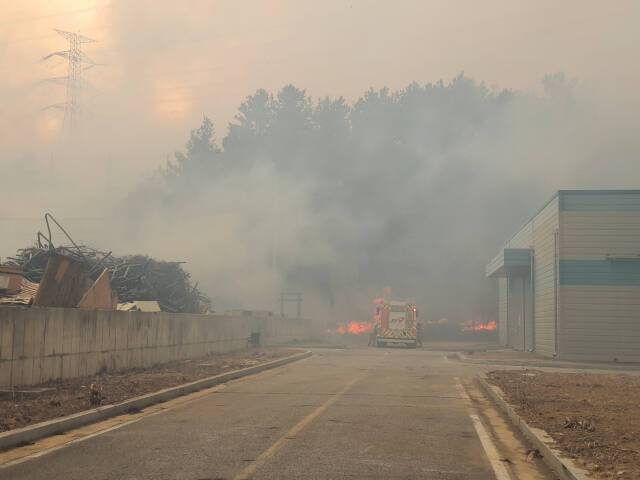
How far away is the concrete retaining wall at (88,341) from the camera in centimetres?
1202

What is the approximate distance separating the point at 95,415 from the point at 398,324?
3075 cm

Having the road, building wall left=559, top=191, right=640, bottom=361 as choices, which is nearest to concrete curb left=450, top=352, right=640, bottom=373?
building wall left=559, top=191, right=640, bottom=361

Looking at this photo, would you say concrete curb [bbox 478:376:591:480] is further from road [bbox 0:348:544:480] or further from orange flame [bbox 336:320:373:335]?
orange flame [bbox 336:320:373:335]

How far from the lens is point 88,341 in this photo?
48.7 feet

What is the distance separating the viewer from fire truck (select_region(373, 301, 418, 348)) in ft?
130

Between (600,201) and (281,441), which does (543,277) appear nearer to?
(600,201)

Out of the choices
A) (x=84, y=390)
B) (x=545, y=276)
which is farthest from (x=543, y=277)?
(x=84, y=390)

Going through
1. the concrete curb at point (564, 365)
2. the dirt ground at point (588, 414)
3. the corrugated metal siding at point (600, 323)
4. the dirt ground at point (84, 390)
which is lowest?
the concrete curb at point (564, 365)

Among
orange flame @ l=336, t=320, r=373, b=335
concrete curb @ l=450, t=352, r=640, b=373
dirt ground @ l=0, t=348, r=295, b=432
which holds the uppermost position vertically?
orange flame @ l=336, t=320, r=373, b=335

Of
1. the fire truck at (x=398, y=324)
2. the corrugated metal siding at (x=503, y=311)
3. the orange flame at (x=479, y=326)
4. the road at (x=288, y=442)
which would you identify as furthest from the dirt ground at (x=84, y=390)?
the orange flame at (x=479, y=326)

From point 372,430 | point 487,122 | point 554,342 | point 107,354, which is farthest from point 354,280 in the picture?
point 372,430

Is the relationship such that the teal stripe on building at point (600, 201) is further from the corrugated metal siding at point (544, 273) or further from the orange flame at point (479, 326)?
the orange flame at point (479, 326)

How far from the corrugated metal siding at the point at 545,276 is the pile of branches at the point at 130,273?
46.1ft

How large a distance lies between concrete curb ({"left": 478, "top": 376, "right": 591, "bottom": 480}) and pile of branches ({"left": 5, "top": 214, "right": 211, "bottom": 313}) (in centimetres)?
1427
